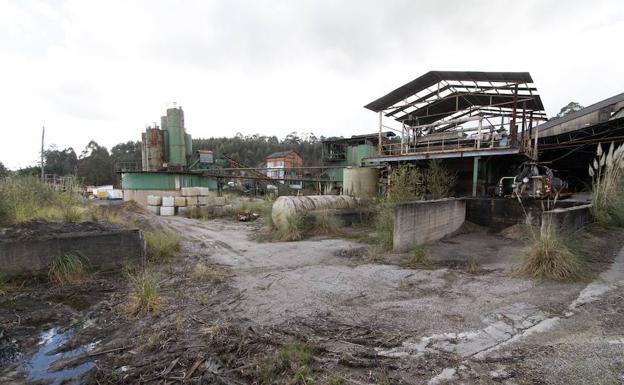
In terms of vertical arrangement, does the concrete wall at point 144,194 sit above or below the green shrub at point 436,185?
below

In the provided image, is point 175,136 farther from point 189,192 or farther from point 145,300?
point 145,300

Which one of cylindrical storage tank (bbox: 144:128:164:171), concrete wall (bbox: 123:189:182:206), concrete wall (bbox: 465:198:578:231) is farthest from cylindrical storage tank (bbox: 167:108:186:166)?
concrete wall (bbox: 465:198:578:231)

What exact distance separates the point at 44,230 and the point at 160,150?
1534 centimetres

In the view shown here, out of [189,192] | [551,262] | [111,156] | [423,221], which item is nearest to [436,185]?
[423,221]

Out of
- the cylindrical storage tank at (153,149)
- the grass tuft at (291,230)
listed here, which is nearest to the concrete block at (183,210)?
the cylindrical storage tank at (153,149)

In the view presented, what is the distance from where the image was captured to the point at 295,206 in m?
10.5

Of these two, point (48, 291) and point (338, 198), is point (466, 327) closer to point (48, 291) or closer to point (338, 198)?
point (48, 291)

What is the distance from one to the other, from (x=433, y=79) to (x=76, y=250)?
12.9 meters

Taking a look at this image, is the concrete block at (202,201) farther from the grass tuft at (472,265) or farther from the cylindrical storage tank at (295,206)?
the grass tuft at (472,265)

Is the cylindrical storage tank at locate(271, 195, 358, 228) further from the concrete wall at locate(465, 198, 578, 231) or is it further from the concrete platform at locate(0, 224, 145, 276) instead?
the concrete platform at locate(0, 224, 145, 276)

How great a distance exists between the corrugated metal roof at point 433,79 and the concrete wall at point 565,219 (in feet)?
17.4

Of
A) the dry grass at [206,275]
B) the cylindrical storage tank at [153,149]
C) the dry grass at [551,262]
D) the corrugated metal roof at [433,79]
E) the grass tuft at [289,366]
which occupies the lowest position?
the dry grass at [206,275]

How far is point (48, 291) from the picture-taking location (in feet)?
16.3

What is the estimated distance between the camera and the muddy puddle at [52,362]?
2860mm
